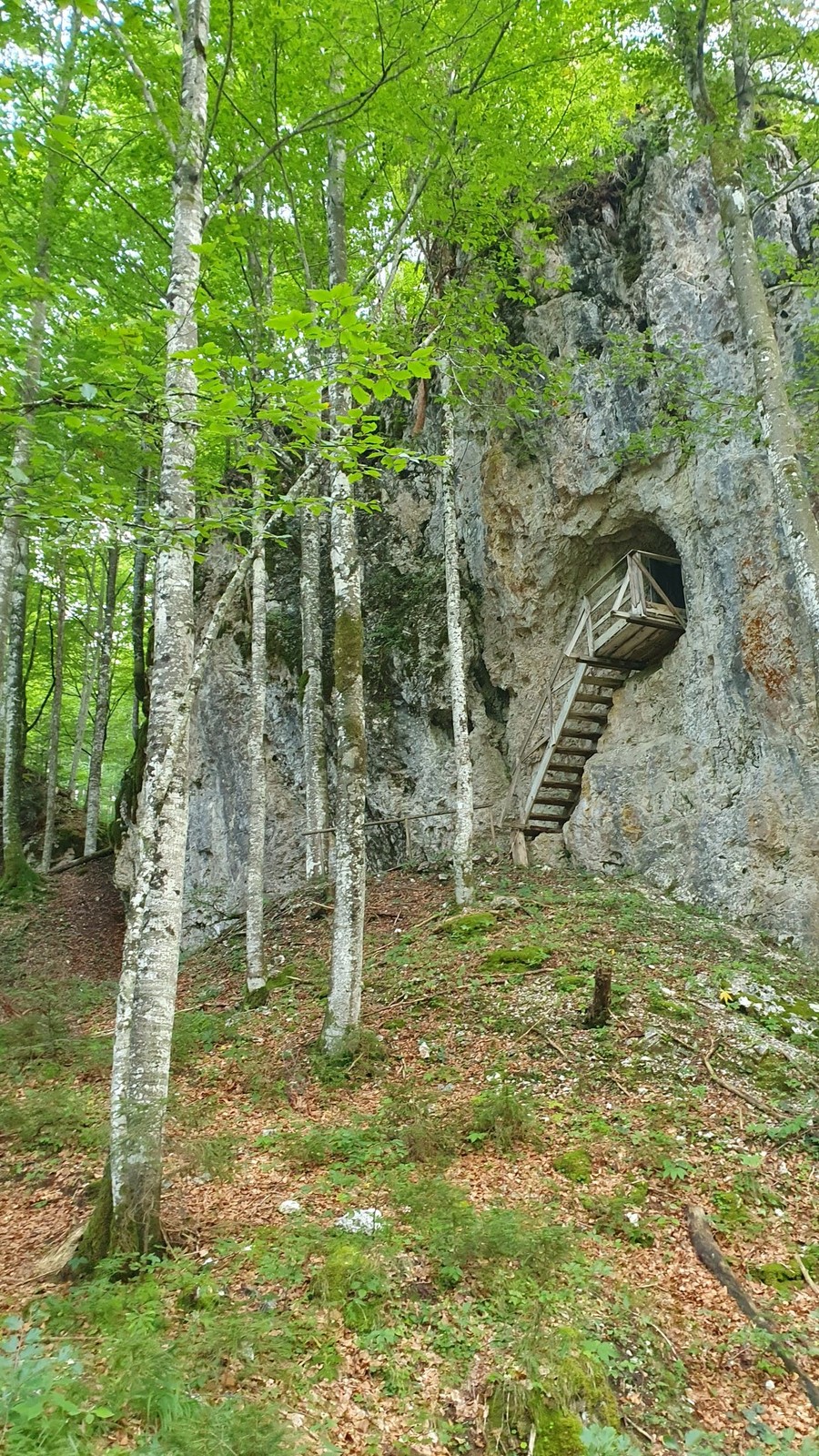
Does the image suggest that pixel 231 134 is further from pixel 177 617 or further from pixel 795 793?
pixel 795 793

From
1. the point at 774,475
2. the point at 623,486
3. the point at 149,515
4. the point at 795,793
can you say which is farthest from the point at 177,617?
the point at 623,486

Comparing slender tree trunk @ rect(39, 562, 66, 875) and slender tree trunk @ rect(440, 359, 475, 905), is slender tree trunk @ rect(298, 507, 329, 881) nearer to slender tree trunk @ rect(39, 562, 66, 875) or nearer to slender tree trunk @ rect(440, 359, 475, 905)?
slender tree trunk @ rect(440, 359, 475, 905)

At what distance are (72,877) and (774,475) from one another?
1634 centimetres

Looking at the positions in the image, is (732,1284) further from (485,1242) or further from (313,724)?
(313,724)

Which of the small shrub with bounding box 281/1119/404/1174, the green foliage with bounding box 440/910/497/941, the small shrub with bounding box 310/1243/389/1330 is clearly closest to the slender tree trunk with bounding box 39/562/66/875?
the green foliage with bounding box 440/910/497/941

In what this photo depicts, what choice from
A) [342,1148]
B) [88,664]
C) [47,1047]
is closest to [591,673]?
[342,1148]

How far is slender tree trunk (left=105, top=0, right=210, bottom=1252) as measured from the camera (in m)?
4.24

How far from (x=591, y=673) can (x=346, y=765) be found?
6.72 metres

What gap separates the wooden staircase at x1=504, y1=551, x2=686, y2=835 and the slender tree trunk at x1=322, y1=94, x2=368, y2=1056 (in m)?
5.23

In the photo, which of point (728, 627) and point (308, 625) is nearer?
point (728, 627)

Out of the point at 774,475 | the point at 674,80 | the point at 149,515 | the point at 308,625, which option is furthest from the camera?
the point at 308,625

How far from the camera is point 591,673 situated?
12.9 m

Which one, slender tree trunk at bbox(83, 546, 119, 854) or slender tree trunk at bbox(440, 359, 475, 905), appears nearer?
slender tree trunk at bbox(440, 359, 475, 905)

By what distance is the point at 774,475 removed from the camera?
7477mm
